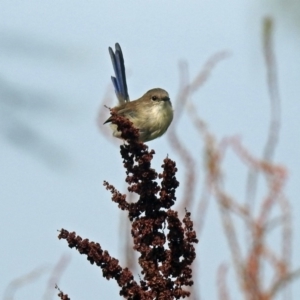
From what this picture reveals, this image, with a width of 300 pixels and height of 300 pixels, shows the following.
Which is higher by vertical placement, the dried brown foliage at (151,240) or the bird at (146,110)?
the bird at (146,110)

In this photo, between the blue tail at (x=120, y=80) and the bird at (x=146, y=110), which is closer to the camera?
the bird at (x=146, y=110)

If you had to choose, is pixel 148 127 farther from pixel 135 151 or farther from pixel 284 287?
pixel 135 151

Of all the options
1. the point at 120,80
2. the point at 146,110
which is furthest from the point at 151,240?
the point at 120,80

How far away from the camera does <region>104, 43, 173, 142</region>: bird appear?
9.95 m

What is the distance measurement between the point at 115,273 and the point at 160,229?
38 centimetres

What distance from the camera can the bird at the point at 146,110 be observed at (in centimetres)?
995

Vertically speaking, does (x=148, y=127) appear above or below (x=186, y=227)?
above

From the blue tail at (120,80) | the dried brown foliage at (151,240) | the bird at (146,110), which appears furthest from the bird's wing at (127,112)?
the dried brown foliage at (151,240)

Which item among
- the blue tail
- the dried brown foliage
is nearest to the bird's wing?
the blue tail

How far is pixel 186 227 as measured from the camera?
527cm

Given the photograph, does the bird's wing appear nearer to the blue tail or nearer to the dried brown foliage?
the blue tail

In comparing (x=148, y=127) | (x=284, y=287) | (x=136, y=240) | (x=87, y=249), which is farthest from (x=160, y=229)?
(x=148, y=127)

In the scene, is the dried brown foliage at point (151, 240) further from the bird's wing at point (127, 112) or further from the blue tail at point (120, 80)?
the blue tail at point (120, 80)

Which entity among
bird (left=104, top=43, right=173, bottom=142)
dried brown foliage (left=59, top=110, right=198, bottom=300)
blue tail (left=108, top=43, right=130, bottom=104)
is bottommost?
dried brown foliage (left=59, top=110, right=198, bottom=300)
